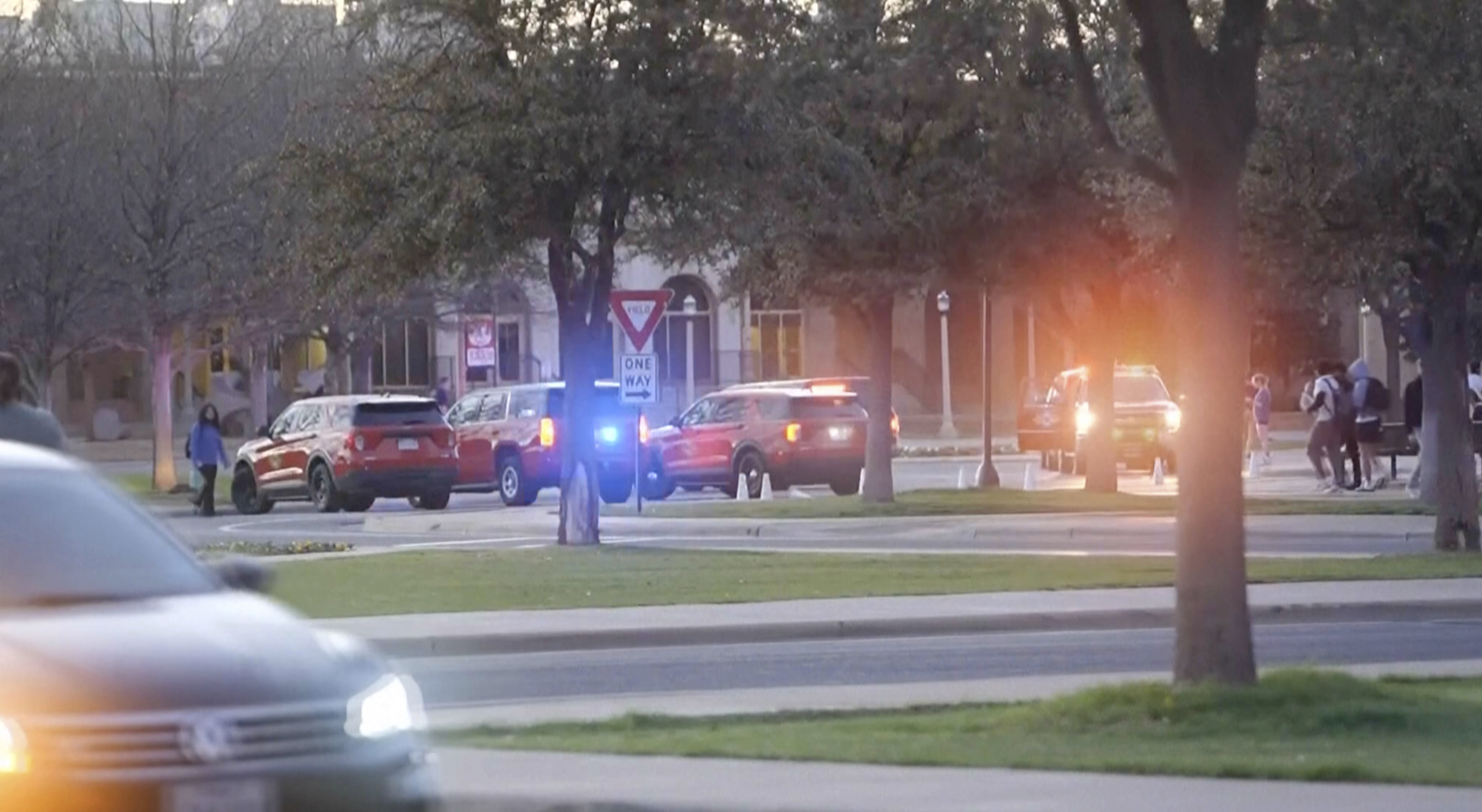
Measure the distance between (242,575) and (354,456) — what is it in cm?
2831

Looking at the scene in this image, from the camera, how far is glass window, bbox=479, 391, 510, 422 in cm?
3859

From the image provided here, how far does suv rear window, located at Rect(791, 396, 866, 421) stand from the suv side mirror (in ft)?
94.1

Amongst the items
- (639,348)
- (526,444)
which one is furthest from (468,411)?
(639,348)

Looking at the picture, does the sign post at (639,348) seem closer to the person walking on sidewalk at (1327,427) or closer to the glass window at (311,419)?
the glass window at (311,419)

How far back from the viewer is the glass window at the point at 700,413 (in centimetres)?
3831

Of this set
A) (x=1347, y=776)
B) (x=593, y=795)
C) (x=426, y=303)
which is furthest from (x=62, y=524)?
(x=426, y=303)

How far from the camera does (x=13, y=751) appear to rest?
22.2ft

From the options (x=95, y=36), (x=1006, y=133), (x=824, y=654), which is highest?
(x=95, y=36)

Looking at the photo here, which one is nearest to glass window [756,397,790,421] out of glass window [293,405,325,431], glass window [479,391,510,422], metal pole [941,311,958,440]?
glass window [479,391,510,422]

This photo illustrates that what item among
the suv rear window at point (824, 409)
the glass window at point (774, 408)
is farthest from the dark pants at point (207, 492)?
the suv rear window at point (824, 409)

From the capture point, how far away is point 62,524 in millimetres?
8398

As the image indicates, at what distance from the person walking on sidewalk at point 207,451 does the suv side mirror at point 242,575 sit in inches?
1138

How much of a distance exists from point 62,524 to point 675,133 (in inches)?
629

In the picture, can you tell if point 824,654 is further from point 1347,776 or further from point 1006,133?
point 1347,776
